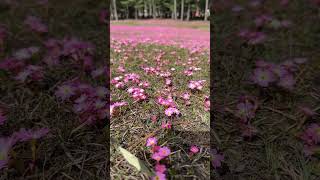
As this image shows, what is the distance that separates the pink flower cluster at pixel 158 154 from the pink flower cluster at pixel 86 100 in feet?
1.23

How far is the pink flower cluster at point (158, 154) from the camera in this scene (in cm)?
149

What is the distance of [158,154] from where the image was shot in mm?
1582

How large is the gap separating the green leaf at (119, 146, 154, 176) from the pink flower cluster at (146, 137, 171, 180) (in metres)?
0.05

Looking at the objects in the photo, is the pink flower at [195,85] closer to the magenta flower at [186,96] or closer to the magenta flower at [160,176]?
the magenta flower at [186,96]

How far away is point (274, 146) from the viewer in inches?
70.7

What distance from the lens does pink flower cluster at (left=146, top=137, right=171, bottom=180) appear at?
1489 mm

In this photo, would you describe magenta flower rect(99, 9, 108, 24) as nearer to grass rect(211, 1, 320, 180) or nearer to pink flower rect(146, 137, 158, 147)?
grass rect(211, 1, 320, 180)

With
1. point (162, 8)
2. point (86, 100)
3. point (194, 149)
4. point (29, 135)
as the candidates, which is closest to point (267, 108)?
point (194, 149)

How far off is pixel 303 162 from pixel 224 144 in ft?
1.46

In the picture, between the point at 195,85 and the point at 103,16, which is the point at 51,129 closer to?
the point at 195,85

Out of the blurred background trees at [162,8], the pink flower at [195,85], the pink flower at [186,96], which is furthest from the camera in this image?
the blurred background trees at [162,8]

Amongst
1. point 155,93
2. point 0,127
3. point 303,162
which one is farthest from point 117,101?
point 303,162

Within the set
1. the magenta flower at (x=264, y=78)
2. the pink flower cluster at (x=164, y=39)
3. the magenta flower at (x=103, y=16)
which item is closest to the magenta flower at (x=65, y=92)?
the magenta flower at (x=264, y=78)

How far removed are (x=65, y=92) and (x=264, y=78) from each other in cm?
145
